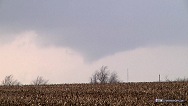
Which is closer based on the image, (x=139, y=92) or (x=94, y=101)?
(x=94, y=101)

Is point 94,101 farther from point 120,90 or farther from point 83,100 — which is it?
point 120,90

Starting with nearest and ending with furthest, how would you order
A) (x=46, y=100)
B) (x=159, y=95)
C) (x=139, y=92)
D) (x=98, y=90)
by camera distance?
1. (x=46, y=100)
2. (x=159, y=95)
3. (x=139, y=92)
4. (x=98, y=90)

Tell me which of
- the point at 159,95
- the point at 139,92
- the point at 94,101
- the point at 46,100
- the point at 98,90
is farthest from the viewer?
the point at 98,90

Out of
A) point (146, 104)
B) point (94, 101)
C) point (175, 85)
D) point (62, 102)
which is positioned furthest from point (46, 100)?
point (175, 85)

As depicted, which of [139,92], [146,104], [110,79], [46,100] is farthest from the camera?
[110,79]

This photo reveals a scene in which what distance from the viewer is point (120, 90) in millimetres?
32438

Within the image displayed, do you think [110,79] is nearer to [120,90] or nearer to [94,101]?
[120,90]

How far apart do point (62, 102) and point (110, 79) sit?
88.6 meters

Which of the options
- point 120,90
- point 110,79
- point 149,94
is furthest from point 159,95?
point 110,79

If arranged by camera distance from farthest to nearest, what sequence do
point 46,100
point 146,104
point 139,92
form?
point 139,92 < point 46,100 < point 146,104

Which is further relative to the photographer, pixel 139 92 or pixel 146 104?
pixel 139 92

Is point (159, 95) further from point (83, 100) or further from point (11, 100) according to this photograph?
point (11, 100)

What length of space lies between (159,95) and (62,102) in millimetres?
8100

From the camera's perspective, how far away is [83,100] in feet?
81.0
